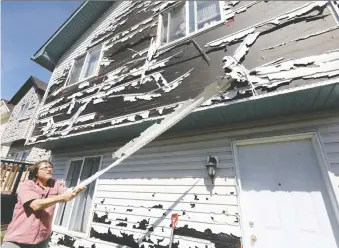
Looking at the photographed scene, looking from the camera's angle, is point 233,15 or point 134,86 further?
point 134,86

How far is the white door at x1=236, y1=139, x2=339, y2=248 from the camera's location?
8.64 ft

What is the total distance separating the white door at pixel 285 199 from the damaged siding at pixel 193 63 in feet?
3.63

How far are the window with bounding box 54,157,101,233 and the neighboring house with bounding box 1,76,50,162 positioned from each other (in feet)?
22.4

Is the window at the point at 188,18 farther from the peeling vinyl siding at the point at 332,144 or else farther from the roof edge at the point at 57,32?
the roof edge at the point at 57,32

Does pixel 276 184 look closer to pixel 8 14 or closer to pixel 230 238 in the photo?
pixel 230 238

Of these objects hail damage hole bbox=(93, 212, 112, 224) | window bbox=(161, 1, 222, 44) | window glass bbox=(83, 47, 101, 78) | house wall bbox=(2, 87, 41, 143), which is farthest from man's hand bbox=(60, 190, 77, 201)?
house wall bbox=(2, 87, 41, 143)

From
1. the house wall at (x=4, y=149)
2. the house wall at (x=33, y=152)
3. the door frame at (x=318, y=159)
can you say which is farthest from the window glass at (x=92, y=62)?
the house wall at (x=4, y=149)

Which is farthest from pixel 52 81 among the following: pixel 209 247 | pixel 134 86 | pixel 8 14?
pixel 209 247

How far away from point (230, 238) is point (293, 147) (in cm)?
174

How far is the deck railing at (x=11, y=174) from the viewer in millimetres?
9014

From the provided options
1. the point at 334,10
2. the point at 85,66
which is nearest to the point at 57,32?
the point at 85,66

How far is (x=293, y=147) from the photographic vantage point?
10.3 ft

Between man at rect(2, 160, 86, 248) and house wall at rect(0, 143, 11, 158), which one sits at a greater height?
house wall at rect(0, 143, 11, 158)

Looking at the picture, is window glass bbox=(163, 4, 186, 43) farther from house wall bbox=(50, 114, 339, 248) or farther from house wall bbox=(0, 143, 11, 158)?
house wall bbox=(0, 143, 11, 158)
